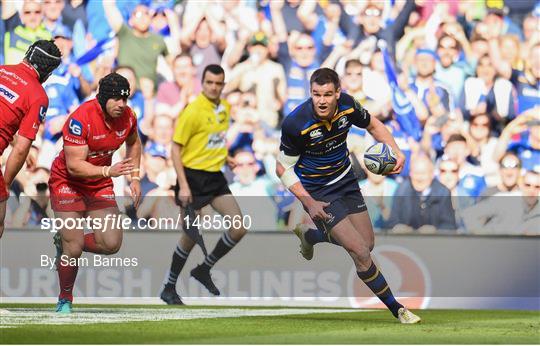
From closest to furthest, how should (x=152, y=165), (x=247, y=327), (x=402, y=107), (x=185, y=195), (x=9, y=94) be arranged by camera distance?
(x=247, y=327) → (x=9, y=94) → (x=185, y=195) → (x=152, y=165) → (x=402, y=107)

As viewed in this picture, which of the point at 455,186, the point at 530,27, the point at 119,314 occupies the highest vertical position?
the point at 530,27

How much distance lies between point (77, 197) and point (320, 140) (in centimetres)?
232

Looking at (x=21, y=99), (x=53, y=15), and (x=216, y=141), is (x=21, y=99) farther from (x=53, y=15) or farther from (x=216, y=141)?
→ (x=53, y=15)

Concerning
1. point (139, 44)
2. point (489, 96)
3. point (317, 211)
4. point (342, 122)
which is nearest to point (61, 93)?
point (139, 44)

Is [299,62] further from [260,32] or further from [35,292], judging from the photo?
[35,292]

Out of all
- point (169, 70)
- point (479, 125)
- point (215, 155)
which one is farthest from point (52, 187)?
point (479, 125)

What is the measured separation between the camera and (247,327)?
387 inches

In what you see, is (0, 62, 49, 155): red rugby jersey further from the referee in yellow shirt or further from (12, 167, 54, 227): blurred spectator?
(12, 167, 54, 227): blurred spectator

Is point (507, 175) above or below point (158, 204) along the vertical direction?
above

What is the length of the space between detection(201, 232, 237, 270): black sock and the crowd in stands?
657mm

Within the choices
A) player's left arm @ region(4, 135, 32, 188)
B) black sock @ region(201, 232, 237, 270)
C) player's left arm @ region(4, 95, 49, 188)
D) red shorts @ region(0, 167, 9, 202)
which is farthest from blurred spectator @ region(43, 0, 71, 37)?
player's left arm @ region(4, 135, 32, 188)

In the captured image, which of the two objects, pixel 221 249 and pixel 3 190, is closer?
pixel 3 190

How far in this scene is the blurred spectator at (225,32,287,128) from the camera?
45.4ft

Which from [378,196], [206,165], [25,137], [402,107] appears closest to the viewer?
[25,137]
